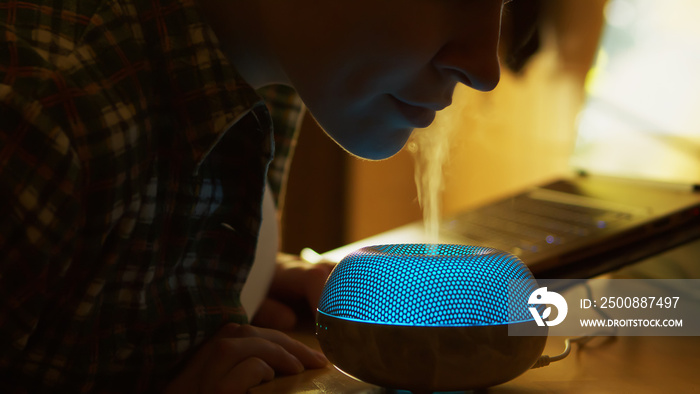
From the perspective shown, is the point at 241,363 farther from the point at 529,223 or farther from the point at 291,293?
the point at 529,223

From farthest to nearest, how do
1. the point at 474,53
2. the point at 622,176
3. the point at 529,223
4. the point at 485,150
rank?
the point at 485,150 < the point at 622,176 < the point at 529,223 < the point at 474,53

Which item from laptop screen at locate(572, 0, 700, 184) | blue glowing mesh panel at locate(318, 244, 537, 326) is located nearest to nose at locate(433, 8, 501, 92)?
blue glowing mesh panel at locate(318, 244, 537, 326)

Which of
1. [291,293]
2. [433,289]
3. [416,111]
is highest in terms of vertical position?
[416,111]

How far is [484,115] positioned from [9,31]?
4.04ft

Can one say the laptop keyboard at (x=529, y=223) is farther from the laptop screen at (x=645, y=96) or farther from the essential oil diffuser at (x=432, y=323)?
the essential oil diffuser at (x=432, y=323)

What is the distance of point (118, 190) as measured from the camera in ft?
1.64

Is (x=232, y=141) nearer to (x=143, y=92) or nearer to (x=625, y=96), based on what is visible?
(x=143, y=92)

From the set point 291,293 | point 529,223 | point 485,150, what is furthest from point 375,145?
point 485,150

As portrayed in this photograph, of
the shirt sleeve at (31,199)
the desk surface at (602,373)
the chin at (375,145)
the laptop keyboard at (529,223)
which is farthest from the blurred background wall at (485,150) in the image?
the shirt sleeve at (31,199)

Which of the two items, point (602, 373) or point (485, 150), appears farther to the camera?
point (485, 150)

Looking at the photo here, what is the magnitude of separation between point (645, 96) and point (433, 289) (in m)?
0.80

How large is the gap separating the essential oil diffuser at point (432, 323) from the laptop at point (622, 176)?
0.31m

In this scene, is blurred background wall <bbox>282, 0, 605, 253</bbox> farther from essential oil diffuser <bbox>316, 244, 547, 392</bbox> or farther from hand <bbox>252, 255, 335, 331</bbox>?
essential oil diffuser <bbox>316, 244, 547, 392</bbox>

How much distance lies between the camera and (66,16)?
22.3 inches
